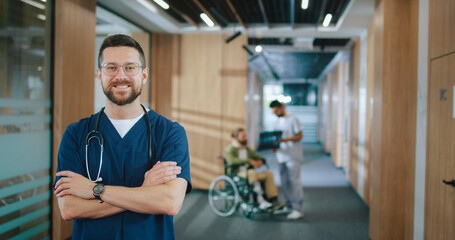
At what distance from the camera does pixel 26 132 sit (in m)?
2.96

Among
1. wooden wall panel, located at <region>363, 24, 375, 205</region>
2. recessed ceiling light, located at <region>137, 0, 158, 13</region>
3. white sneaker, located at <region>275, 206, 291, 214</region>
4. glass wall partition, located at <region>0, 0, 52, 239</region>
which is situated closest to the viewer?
glass wall partition, located at <region>0, 0, 52, 239</region>

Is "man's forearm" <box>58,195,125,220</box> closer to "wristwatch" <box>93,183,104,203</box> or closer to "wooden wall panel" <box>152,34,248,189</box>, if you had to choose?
"wristwatch" <box>93,183,104,203</box>

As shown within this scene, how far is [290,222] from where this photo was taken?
4.49 metres

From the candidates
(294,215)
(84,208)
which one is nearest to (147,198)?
(84,208)

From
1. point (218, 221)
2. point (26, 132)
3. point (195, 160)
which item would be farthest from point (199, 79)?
point (26, 132)

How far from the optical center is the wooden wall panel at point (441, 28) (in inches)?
97.9

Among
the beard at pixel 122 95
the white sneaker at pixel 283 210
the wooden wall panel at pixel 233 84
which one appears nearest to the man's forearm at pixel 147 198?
the beard at pixel 122 95

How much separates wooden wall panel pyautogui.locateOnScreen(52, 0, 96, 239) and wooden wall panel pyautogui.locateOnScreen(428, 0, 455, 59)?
3557 mm

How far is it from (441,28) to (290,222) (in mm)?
3012

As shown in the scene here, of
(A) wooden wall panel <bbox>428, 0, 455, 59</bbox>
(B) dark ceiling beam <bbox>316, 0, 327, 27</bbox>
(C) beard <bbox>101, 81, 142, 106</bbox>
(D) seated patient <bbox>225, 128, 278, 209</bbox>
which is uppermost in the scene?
(B) dark ceiling beam <bbox>316, 0, 327, 27</bbox>

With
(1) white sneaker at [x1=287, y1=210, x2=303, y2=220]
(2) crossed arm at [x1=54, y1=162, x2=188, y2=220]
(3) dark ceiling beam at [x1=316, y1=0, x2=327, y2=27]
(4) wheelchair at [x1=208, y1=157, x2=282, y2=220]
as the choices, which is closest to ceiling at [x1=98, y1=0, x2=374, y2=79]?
(3) dark ceiling beam at [x1=316, y1=0, x2=327, y2=27]

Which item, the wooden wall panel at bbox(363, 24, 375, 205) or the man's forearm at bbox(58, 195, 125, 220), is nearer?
the man's forearm at bbox(58, 195, 125, 220)

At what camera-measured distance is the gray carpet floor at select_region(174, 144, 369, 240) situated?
400 cm

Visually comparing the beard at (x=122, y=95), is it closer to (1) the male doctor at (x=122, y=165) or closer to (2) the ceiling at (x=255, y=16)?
(1) the male doctor at (x=122, y=165)
